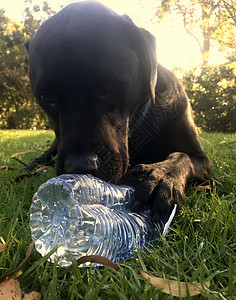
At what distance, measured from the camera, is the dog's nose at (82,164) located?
64.3 inches

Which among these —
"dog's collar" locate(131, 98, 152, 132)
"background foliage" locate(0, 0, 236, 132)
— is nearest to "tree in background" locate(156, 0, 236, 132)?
"background foliage" locate(0, 0, 236, 132)

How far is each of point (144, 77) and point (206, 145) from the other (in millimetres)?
2432

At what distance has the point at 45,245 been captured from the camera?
120cm

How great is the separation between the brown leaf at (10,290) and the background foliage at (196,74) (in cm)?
484

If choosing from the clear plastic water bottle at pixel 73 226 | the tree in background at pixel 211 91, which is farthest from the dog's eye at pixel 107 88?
the tree in background at pixel 211 91

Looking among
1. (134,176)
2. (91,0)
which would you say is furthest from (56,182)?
(91,0)

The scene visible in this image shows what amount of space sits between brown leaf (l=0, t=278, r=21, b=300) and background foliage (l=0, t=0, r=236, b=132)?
15.9 ft

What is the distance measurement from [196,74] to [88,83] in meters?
11.3

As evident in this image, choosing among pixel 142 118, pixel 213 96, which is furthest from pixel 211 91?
pixel 142 118

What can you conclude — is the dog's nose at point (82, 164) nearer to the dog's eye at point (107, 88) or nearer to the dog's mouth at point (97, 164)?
the dog's mouth at point (97, 164)

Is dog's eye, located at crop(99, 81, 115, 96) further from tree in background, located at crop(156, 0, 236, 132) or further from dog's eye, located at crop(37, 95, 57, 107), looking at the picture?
tree in background, located at crop(156, 0, 236, 132)

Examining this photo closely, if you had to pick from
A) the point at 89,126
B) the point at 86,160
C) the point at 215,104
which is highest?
the point at 89,126

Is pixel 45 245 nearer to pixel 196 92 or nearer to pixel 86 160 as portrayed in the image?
pixel 86 160

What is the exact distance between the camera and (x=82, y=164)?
166 cm
